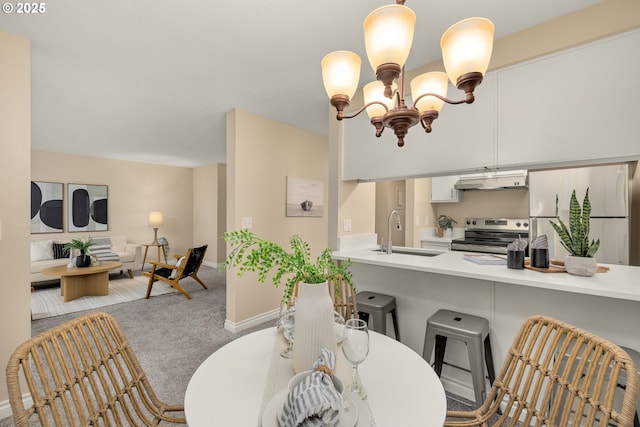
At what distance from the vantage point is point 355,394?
2.80 feet

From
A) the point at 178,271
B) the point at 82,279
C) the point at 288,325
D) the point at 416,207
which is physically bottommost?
the point at 82,279

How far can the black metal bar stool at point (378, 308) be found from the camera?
2041 mm

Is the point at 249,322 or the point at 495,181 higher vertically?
the point at 495,181

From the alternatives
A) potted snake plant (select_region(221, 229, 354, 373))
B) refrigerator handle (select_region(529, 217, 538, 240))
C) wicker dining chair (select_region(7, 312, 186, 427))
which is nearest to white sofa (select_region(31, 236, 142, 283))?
wicker dining chair (select_region(7, 312, 186, 427))

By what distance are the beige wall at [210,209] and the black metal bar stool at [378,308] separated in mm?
4880

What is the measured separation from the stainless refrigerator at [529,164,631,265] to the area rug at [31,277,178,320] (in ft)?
16.5

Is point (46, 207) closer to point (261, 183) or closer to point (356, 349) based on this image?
point (261, 183)

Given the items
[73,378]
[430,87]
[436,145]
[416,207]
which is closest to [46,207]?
[73,378]

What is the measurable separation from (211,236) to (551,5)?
659 cm

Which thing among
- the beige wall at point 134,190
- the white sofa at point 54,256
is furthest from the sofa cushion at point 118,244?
the beige wall at point 134,190

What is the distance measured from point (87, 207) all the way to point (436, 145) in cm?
642

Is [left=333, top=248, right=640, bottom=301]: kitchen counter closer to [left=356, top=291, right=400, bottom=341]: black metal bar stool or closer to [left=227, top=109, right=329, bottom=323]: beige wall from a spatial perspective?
[left=356, top=291, right=400, bottom=341]: black metal bar stool

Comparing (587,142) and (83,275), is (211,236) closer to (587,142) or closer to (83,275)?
(83,275)

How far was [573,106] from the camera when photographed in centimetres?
169
